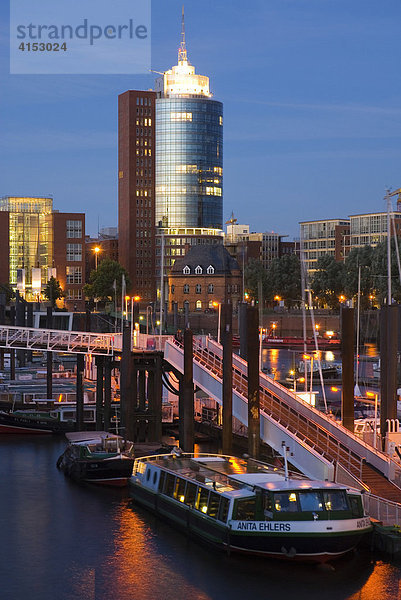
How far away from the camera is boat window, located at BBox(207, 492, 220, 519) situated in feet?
122

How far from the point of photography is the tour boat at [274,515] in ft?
113

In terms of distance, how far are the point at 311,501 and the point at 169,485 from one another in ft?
30.8

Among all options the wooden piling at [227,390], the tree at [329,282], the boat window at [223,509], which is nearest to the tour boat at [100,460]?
the wooden piling at [227,390]

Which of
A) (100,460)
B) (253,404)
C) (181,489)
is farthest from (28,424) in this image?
(181,489)

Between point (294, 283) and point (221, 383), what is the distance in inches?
5815

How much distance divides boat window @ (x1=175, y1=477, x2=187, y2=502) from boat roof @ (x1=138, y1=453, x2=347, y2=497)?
0.89 ft

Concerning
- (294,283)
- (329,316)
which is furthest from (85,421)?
(294,283)

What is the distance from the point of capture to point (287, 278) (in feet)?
646

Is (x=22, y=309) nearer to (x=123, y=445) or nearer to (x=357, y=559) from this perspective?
(x=123, y=445)

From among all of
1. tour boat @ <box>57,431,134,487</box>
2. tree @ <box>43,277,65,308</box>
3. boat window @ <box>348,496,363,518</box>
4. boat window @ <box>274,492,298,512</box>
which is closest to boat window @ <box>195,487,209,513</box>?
boat window @ <box>274,492,298,512</box>

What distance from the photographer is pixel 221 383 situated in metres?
50.7

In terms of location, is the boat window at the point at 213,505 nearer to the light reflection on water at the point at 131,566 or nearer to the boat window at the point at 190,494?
the light reflection on water at the point at 131,566

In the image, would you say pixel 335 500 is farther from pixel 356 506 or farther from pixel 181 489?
pixel 181 489

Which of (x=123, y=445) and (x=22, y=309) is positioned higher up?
(x=22, y=309)
